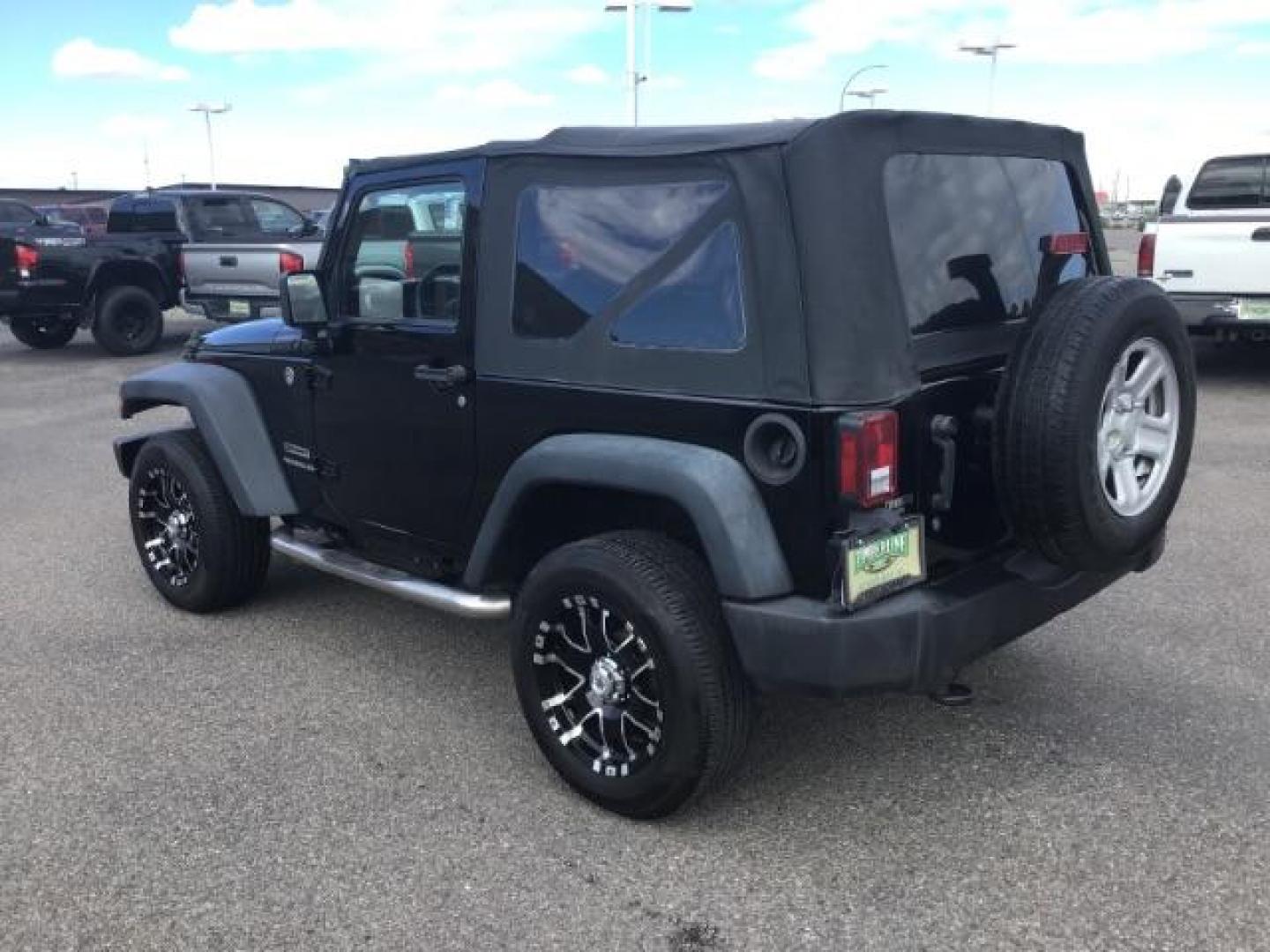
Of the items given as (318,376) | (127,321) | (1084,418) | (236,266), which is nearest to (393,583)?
(318,376)

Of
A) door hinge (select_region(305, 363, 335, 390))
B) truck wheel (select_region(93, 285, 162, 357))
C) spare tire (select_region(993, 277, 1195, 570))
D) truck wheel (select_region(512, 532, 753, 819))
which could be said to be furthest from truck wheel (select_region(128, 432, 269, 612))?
truck wheel (select_region(93, 285, 162, 357))

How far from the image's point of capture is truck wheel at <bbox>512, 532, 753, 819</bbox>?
2818mm

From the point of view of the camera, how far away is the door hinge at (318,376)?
401cm

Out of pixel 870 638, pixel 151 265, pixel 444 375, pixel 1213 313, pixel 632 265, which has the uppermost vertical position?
pixel 151 265

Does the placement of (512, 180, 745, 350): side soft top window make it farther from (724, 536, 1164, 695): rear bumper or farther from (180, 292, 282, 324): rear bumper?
(180, 292, 282, 324): rear bumper

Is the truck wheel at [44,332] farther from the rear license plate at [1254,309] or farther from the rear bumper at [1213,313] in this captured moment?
the rear license plate at [1254,309]

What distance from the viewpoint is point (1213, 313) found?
348 inches

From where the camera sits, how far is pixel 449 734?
3.61m

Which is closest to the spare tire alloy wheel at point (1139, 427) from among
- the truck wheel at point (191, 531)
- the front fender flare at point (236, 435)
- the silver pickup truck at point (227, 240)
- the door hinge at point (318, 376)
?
the door hinge at point (318, 376)

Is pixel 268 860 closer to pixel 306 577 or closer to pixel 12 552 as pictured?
pixel 306 577

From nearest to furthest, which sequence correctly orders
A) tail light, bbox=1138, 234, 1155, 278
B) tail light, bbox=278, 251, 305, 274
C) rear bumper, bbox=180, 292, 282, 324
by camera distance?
tail light, bbox=1138, 234, 1155, 278 < tail light, bbox=278, 251, 305, 274 < rear bumper, bbox=180, 292, 282, 324

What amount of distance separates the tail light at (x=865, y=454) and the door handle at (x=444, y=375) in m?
1.29

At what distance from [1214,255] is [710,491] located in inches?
301

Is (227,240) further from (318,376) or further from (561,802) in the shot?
(561,802)
